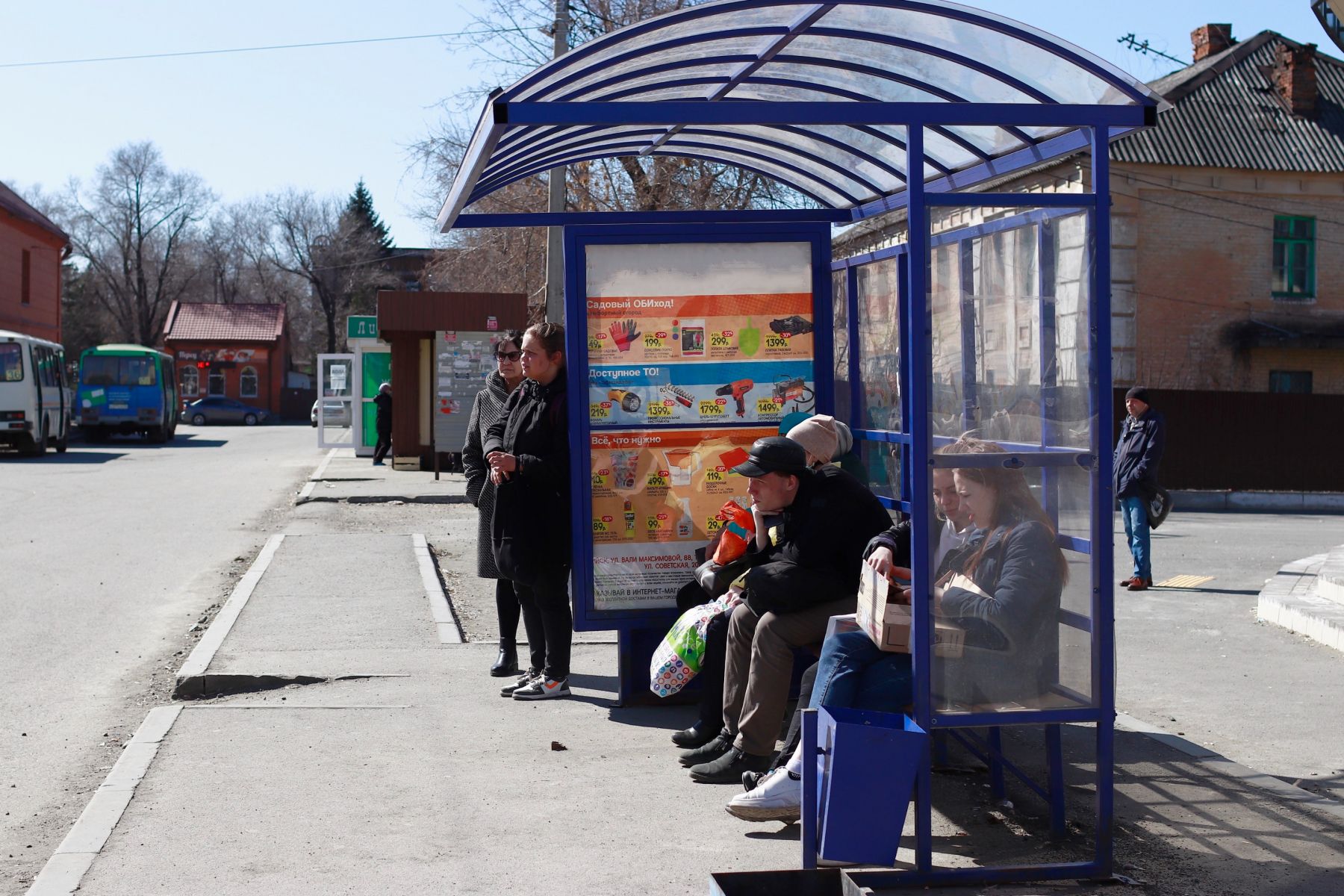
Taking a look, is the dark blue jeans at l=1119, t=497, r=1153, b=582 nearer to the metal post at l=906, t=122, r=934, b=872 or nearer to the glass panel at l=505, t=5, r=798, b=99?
the glass panel at l=505, t=5, r=798, b=99

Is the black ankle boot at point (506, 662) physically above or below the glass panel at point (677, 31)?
below

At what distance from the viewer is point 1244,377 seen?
27516mm

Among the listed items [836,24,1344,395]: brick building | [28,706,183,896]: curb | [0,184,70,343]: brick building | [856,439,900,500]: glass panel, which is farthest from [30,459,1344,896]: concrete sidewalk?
[0,184,70,343]: brick building

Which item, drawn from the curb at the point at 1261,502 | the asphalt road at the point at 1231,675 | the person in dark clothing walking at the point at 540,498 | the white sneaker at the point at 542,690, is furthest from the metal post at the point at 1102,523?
the curb at the point at 1261,502

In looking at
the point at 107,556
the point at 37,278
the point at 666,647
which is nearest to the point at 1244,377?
the point at 107,556

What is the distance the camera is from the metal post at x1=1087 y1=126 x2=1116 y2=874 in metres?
4.30

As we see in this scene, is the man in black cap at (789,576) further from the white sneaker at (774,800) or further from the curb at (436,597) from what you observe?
the curb at (436,597)

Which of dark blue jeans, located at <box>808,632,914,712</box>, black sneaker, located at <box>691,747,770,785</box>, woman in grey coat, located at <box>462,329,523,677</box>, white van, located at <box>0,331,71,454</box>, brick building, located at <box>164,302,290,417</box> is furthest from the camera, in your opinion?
brick building, located at <box>164,302,290,417</box>

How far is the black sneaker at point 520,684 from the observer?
6.97 m

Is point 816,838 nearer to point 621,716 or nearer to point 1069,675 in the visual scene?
point 1069,675

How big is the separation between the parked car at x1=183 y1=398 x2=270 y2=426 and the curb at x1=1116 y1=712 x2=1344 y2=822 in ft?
200

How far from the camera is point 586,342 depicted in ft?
21.1

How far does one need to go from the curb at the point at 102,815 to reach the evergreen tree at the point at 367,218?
282ft

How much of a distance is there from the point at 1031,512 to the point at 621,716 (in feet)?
9.31
